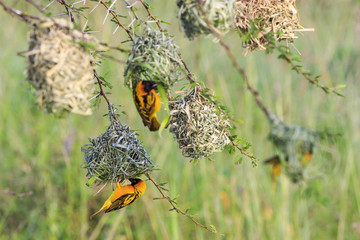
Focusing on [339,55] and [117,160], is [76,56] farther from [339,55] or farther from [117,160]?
[339,55]

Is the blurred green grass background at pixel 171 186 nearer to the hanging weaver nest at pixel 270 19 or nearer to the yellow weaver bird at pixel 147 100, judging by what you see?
the yellow weaver bird at pixel 147 100

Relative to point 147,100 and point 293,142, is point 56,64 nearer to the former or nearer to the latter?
point 147,100

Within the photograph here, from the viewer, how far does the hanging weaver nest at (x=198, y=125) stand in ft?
7.92

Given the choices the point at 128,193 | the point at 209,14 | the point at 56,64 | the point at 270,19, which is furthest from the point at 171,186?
the point at 56,64

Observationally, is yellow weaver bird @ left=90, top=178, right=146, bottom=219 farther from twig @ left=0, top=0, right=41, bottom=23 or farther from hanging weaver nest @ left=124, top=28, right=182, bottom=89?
twig @ left=0, top=0, right=41, bottom=23

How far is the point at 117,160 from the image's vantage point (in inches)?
93.8

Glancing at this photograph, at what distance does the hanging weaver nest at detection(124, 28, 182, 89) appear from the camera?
6.97 feet

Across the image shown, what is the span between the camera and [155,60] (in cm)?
213

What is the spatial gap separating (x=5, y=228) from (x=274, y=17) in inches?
154

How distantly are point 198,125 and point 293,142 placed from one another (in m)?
1.87

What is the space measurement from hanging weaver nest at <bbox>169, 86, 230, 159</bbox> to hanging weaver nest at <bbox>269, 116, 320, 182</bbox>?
1.47 meters

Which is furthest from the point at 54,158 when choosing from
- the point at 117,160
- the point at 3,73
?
the point at 117,160

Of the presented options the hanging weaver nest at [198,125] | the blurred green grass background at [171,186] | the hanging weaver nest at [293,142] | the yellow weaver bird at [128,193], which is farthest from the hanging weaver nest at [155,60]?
the blurred green grass background at [171,186]

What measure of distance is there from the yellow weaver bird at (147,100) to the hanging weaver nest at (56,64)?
0.42 metres
